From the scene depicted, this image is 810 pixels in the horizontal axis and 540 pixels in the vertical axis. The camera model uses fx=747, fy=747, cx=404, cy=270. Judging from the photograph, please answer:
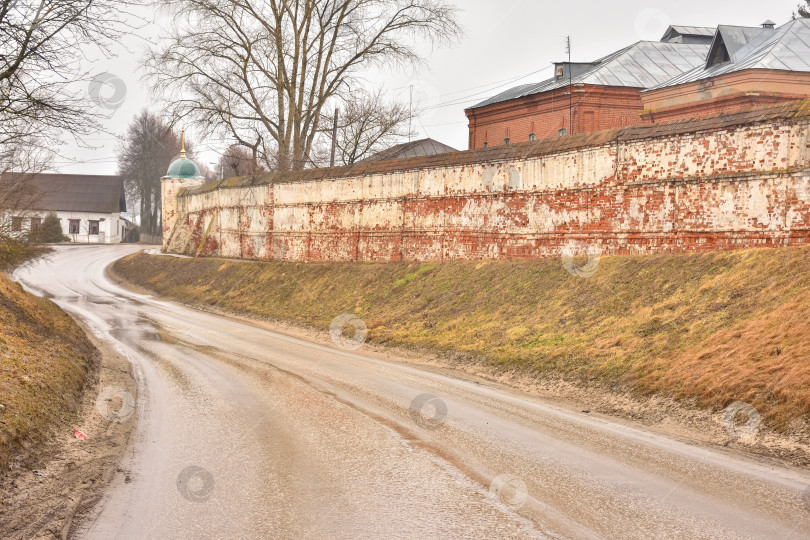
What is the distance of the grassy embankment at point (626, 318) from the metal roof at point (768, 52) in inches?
639

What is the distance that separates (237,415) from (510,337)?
7029 millimetres

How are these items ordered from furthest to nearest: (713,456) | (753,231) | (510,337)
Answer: (510,337), (753,231), (713,456)

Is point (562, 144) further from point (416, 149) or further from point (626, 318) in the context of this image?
point (416, 149)

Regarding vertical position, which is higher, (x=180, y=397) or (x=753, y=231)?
(x=753, y=231)

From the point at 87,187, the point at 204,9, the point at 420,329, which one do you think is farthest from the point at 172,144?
the point at 420,329

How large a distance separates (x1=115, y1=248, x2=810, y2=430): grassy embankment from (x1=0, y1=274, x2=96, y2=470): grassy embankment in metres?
7.54

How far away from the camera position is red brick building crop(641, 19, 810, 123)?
28.9 m

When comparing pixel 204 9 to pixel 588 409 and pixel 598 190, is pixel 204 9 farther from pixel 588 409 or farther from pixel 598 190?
pixel 588 409

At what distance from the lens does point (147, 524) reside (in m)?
6.20

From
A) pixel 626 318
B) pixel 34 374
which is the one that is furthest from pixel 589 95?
pixel 34 374

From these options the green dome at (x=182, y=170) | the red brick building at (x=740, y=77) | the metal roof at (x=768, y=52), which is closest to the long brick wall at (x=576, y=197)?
the red brick building at (x=740, y=77)

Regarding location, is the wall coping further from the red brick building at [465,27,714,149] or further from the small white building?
the small white building

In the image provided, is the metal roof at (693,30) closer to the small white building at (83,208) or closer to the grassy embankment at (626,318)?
the grassy embankment at (626,318)

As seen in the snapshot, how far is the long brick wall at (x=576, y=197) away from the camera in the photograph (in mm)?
14430
